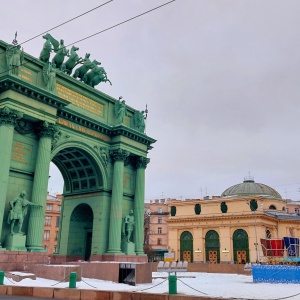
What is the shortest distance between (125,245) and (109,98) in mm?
13070

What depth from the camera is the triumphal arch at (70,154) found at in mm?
25750

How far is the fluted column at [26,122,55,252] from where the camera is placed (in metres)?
25.9

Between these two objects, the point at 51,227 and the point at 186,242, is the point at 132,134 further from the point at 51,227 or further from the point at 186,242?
the point at 51,227

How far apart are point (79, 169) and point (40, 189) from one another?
8.08 meters

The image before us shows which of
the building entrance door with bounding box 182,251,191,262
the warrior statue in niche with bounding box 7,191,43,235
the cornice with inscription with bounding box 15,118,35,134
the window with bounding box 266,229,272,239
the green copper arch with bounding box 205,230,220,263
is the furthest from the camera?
the building entrance door with bounding box 182,251,191,262

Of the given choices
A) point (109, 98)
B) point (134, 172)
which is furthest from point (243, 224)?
point (109, 98)

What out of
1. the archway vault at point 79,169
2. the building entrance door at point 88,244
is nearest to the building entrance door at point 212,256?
the building entrance door at point 88,244

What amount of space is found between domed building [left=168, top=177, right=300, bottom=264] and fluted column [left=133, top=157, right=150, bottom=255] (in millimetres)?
35405

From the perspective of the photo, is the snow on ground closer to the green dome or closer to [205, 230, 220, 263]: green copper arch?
[205, 230, 220, 263]: green copper arch

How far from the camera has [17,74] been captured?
1054 inches

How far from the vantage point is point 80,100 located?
3250cm

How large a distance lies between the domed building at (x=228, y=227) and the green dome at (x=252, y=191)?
139 cm

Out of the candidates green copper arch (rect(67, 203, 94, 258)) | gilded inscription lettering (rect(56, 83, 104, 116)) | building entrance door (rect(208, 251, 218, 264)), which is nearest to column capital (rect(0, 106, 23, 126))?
gilded inscription lettering (rect(56, 83, 104, 116))

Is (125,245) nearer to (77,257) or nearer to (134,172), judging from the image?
(77,257)
